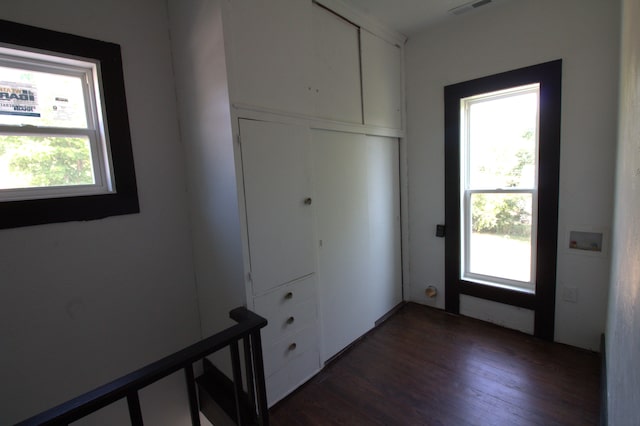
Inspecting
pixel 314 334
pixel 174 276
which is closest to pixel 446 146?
pixel 314 334

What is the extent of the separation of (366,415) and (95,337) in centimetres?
172

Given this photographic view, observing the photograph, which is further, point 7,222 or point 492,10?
point 492,10

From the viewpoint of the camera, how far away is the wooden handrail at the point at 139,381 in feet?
2.59

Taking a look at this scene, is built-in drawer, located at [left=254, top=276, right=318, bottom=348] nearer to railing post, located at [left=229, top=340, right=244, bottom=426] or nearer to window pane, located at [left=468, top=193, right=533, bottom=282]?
railing post, located at [left=229, top=340, right=244, bottom=426]

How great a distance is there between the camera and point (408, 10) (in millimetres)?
2406

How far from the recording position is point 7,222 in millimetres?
1457

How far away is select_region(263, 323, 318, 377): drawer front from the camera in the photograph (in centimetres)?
182

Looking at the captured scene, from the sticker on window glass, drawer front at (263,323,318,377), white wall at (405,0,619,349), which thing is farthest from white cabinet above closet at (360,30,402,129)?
the sticker on window glass

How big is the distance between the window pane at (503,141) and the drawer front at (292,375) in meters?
2.11

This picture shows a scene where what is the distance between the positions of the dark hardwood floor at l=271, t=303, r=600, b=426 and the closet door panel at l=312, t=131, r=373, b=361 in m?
0.24

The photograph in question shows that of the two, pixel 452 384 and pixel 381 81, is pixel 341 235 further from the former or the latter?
pixel 381 81

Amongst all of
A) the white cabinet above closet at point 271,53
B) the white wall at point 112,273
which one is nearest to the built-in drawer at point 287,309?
the white wall at point 112,273

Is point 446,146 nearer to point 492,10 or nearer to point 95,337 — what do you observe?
point 492,10

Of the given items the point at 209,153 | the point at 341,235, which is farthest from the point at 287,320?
the point at 209,153
